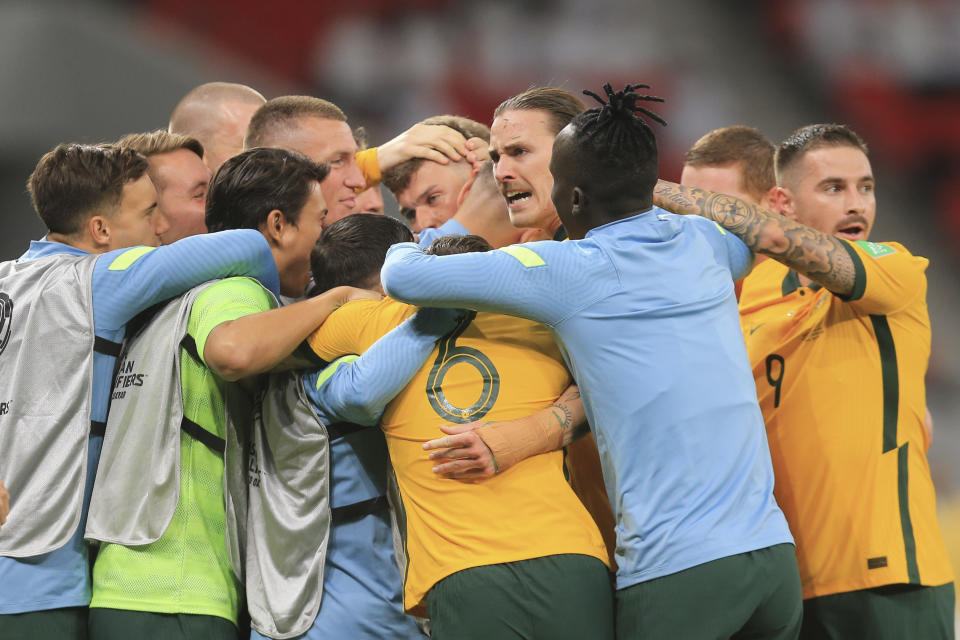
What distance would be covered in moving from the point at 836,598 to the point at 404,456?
1504mm

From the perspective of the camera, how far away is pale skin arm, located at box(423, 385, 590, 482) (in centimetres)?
286

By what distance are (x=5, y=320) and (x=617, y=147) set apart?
6.42 feet

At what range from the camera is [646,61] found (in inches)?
490

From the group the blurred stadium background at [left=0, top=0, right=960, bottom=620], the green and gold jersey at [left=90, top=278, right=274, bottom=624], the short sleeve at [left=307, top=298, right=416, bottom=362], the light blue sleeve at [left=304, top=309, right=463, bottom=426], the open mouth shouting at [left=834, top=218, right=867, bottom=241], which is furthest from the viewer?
the blurred stadium background at [left=0, top=0, right=960, bottom=620]

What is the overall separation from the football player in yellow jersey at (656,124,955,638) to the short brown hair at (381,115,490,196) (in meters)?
1.59

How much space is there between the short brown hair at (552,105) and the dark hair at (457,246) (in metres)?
0.68

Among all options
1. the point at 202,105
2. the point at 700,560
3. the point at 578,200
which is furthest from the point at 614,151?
the point at 202,105

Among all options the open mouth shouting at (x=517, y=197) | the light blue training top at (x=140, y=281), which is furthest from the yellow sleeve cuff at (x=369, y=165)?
the light blue training top at (x=140, y=281)

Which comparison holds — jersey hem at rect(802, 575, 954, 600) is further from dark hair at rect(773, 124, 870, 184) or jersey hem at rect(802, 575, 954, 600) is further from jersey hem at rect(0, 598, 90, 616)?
jersey hem at rect(0, 598, 90, 616)

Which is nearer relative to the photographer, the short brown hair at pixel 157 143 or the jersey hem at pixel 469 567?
the jersey hem at pixel 469 567

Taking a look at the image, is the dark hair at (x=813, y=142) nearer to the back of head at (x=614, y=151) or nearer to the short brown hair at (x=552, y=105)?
the short brown hair at (x=552, y=105)

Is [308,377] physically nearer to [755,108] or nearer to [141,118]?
[141,118]

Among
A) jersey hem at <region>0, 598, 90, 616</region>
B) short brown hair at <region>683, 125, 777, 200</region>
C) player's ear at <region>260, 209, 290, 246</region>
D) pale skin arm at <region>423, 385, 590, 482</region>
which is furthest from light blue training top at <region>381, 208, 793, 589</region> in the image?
short brown hair at <region>683, 125, 777, 200</region>

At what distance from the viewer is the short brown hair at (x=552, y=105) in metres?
3.70
